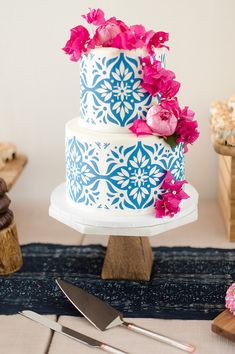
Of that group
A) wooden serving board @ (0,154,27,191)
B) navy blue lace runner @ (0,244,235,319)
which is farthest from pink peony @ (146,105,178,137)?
wooden serving board @ (0,154,27,191)

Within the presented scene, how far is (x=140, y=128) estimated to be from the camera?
96cm

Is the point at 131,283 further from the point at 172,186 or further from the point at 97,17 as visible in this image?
the point at 97,17

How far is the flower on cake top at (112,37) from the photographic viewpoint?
949 millimetres

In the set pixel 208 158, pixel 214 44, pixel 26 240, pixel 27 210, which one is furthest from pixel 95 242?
pixel 214 44

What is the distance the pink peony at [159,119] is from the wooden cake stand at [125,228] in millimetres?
133

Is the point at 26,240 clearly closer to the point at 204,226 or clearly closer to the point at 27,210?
the point at 27,210

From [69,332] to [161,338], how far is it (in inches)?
4.9

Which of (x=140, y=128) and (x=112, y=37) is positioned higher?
(x=112, y=37)

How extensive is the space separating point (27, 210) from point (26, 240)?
0.18 meters

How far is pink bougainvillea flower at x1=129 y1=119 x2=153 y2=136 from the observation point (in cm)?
96

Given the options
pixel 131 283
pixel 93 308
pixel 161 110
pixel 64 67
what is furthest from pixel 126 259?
pixel 64 67

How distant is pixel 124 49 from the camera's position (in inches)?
37.4

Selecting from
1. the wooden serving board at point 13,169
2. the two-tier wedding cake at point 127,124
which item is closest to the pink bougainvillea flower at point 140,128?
the two-tier wedding cake at point 127,124

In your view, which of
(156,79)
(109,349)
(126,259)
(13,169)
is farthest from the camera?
(13,169)
